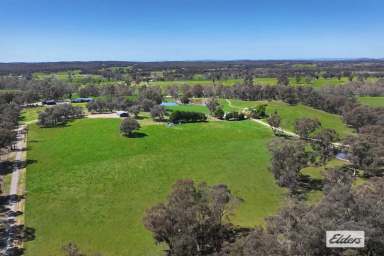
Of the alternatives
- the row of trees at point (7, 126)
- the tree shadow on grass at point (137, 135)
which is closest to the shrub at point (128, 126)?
the tree shadow on grass at point (137, 135)

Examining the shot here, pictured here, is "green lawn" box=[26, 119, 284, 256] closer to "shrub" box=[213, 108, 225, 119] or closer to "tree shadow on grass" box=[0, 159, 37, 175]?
"tree shadow on grass" box=[0, 159, 37, 175]

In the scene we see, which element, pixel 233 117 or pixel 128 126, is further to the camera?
pixel 233 117

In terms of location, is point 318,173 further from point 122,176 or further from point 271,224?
point 271,224

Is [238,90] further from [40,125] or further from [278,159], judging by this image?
[278,159]

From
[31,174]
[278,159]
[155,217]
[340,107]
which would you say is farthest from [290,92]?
[155,217]

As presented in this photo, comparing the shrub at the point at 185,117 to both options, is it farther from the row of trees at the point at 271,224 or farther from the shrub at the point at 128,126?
the row of trees at the point at 271,224

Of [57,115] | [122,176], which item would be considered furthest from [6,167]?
[57,115]
